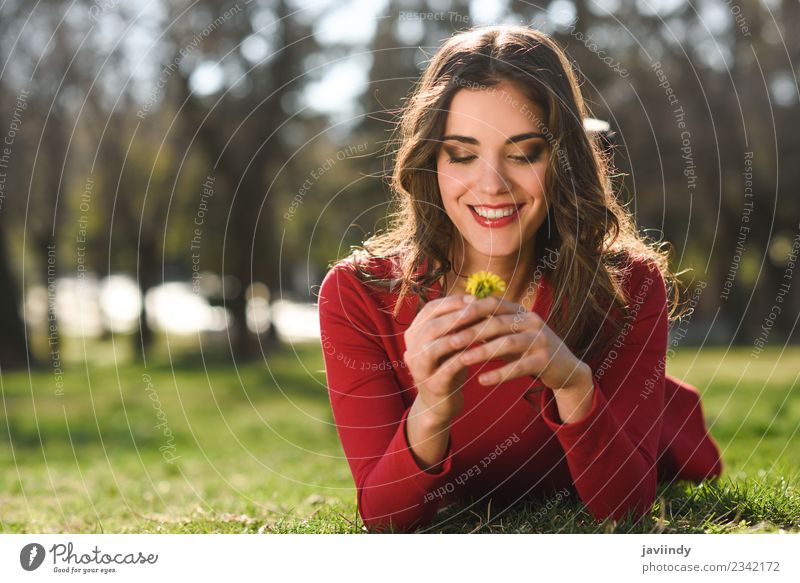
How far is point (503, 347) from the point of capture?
242 cm

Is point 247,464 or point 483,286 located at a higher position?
point 483,286

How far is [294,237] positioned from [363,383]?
67.3ft

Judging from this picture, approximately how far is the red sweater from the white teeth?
415 mm

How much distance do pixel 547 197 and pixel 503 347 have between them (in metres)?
0.90

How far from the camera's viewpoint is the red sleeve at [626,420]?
2846 mm

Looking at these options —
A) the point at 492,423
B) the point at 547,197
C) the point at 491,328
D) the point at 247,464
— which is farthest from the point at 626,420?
the point at 247,464

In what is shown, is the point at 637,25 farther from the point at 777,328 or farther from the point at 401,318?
the point at 401,318

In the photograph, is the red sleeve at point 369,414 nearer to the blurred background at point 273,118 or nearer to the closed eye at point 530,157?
the closed eye at point 530,157

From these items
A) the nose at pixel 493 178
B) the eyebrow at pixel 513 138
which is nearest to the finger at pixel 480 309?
the nose at pixel 493 178

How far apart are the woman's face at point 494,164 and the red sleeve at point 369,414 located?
53cm

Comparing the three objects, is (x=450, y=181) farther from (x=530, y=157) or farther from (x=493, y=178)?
(x=530, y=157)

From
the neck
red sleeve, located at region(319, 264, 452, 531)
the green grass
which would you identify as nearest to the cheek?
the neck

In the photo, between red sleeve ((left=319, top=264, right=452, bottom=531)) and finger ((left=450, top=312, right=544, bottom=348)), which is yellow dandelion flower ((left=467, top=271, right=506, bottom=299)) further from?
red sleeve ((left=319, top=264, right=452, bottom=531))
